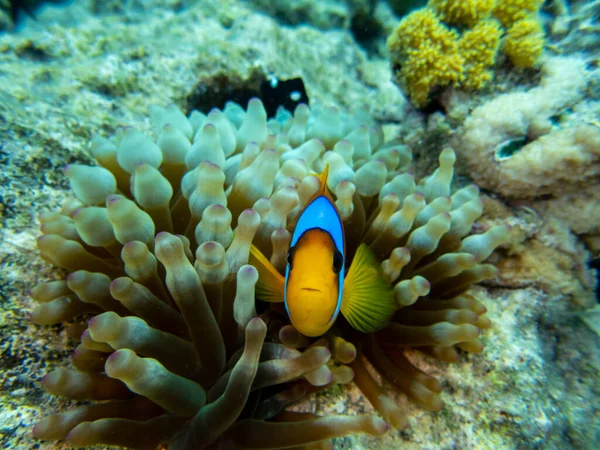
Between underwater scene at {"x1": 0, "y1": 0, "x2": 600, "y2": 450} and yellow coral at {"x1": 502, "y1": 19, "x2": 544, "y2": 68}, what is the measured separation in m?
0.01

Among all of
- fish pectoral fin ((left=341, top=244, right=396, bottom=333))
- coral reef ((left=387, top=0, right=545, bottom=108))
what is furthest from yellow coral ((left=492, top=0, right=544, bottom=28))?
fish pectoral fin ((left=341, top=244, right=396, bottom=333))

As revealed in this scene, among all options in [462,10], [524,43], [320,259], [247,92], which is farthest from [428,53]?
[320,259]

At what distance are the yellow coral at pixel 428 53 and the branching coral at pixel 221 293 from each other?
0.84 m

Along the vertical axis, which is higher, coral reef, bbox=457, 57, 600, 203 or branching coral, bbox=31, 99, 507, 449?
coral reef, bbox=457, 57, 600, 203

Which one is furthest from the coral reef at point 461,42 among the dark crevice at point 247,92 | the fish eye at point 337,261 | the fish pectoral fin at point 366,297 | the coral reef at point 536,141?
the fish eye at point 337,261

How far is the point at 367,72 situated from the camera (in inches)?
177

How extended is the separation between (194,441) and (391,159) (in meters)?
1.62

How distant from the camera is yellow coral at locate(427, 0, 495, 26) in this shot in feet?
8.30

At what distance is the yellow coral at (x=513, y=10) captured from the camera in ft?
8.50

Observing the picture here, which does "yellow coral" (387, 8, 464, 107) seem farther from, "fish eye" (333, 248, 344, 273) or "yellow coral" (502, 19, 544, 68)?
"fish eye" (333, 248, 344, 273)

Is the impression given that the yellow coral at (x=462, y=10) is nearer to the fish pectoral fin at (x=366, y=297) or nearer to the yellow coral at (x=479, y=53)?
the yellow coral at (x=479, y=53)

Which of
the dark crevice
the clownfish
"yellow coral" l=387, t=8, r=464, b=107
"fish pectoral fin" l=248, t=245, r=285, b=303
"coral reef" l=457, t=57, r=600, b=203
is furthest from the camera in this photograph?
the dark crevice

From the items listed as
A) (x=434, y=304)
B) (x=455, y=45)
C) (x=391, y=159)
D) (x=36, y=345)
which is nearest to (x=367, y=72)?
(x=455, y=45)

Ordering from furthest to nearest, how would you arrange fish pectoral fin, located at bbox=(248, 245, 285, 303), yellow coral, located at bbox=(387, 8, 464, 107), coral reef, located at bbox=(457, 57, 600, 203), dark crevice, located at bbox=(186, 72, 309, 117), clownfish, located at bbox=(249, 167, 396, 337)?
1. dark crevice, located at bbox=(186, 72, 309, 117)
2. yellow coral, located at bbox=(387, 8, 464, 107)
3. coral reef, located at bbox=(457, 57, 600, 203)
4. fish pectoral fin, located at bbox=(248, 245, 285, 303)
5. clownfish, located at bbox=(249, 167, 396, 337)
